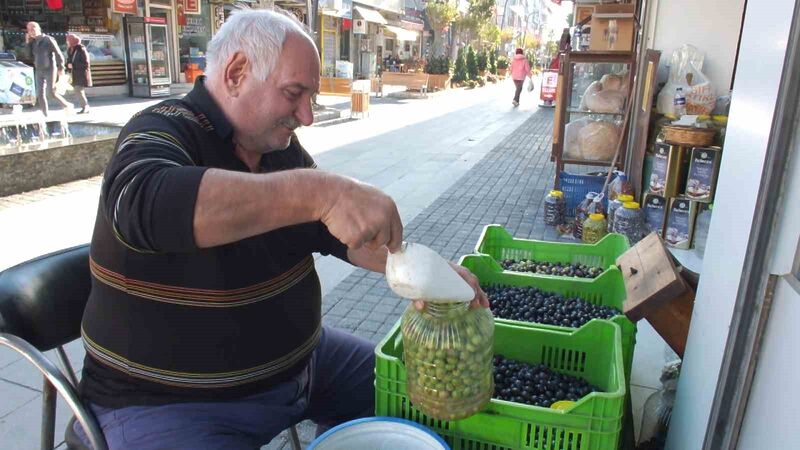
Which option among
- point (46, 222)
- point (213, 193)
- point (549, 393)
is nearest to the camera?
point (213, 193)

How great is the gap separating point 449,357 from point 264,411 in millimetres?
643

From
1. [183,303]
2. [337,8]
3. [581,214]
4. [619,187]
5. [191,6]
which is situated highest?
[337,8]

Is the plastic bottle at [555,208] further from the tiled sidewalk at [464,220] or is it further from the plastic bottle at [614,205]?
the plastic bottle at [614,205]

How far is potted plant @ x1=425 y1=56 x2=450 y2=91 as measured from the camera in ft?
72.3

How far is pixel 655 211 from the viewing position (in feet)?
17.3

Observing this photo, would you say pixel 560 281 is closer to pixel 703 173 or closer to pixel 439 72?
pixel 703 173

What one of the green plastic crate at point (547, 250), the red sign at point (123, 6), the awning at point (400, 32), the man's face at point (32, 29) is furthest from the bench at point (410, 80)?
the green plastic crate at point (547, 250)

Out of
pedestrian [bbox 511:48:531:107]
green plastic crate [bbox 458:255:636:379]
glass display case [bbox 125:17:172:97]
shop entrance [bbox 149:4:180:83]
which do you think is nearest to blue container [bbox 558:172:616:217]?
green plastic crate [bbox 458:255:636:379]

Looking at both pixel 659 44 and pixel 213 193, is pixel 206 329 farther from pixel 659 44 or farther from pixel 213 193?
pixel 659 44

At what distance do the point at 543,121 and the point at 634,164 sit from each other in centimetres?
940

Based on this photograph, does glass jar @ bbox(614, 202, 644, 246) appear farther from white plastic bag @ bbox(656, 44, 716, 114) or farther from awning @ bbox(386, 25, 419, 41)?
awning @ bbox(386, 25, 419, 41)

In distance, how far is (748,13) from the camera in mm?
1577

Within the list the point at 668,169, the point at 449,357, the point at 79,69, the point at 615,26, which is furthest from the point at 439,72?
the point at 449,357

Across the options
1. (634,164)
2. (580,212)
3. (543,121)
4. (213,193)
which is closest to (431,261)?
(213,193)
